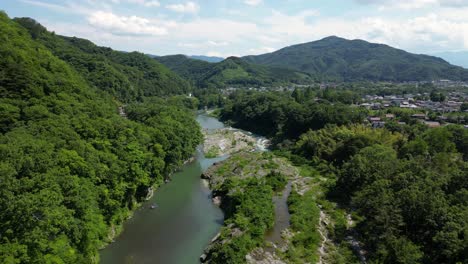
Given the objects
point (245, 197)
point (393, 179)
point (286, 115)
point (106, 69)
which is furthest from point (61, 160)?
point (106, 69)

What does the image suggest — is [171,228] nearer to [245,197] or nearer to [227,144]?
[245,197]

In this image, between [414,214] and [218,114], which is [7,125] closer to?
[414,214]

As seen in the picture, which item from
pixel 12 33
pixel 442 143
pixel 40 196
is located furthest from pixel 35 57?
pixel 442 143

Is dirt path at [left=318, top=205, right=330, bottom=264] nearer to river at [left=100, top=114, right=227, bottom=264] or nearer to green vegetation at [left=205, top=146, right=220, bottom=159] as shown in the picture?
river at [left=100, top=114, right=227, bottom=264]

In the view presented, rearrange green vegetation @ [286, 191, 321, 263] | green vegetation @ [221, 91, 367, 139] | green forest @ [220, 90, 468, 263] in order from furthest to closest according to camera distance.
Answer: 1. green vegetation @ [221, 91, 367, 139]
2. green vegetation @ [286, 191, 321, 263]
3. green forest @ [220, 90, 468, 263]

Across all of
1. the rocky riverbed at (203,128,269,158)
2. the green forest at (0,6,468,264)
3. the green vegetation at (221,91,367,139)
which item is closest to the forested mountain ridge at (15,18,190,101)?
the green forest at (0,6,468,264)

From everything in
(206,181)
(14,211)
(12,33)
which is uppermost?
(12,33)
